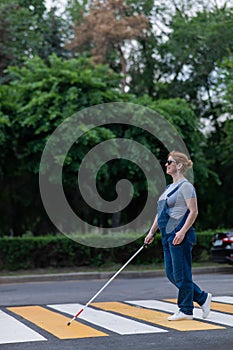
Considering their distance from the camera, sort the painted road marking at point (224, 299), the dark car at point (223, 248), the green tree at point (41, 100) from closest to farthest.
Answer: the painted road marking at point (224, 299) < the dark car at point (223, 248) < the green tree at point (41, 100)

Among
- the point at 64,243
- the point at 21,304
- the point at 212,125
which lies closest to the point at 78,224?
A: the point at 64,243

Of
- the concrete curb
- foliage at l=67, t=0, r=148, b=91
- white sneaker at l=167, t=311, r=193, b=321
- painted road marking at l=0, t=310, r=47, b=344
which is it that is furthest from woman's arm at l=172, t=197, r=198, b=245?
foliage at l=67, t=0, r=148, b=91

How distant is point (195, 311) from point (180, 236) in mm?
1422

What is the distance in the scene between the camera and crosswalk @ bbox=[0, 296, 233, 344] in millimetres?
6629

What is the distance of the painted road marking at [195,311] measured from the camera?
7238 mm

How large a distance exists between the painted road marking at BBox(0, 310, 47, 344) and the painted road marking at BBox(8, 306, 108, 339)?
0.19m

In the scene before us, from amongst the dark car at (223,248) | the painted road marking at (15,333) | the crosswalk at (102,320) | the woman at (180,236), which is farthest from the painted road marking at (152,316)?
the dark car at (223,248)

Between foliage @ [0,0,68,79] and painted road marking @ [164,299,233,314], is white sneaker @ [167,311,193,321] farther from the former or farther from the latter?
foliage @ [0,0,68,79]

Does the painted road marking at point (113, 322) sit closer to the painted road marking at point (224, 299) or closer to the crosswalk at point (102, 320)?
the crosswalk at point (102, 320)

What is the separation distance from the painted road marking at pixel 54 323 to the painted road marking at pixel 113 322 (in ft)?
0.67

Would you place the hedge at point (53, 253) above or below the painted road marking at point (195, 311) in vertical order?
above

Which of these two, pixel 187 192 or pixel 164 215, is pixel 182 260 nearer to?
pixel 164 215

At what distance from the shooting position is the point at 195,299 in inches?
298

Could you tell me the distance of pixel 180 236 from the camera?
717 cm
